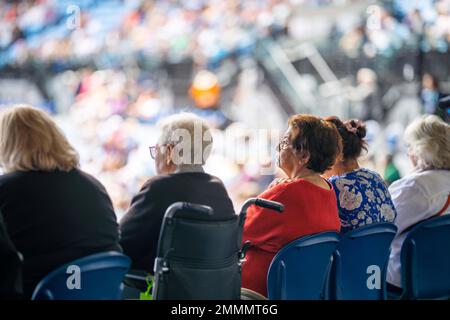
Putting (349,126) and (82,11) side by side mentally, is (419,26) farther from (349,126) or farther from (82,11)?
(349,126)

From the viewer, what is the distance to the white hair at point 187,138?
99.3 inches

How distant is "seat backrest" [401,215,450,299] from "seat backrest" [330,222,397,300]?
0.20m

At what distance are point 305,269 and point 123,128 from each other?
5.44m

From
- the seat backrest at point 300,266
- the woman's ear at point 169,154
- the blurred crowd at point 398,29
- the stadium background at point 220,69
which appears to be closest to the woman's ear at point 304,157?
the seat backrest at point 300,266

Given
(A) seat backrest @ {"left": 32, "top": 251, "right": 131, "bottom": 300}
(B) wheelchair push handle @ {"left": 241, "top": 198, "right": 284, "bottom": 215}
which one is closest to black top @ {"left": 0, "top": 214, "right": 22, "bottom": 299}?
(A) seat backrest @ {"left": 32, "top": 251, "right": 131, "bottom": 300}

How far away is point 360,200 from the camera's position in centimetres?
279

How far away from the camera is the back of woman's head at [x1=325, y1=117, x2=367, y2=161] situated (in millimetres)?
2930

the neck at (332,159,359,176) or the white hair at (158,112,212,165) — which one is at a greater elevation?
the white hair at (158,112,212,165)

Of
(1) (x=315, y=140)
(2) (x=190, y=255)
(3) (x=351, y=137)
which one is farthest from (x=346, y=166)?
(2) (x=190, y=255)

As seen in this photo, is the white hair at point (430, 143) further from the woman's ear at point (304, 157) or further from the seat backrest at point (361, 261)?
the woman's ear at point (304, 157)

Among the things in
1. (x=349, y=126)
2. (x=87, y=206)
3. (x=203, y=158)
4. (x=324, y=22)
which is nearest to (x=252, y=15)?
(x=324, y=22)

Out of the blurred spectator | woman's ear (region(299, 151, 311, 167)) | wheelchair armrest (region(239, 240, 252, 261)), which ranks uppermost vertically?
the blurred spectator

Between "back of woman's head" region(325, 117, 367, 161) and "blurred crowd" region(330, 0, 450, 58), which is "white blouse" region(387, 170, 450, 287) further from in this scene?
"blurred crowd" region(330, 0, 450, 58)

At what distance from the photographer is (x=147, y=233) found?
7.98ft
